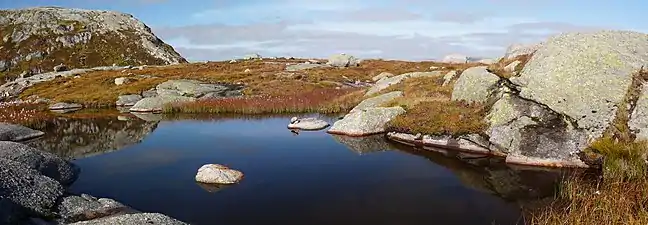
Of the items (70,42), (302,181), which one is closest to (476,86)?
(302,181)

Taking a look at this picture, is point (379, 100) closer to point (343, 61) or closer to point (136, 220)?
point (136, 220)

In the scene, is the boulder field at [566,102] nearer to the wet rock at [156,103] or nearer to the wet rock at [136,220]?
the wet rock at [136,220]

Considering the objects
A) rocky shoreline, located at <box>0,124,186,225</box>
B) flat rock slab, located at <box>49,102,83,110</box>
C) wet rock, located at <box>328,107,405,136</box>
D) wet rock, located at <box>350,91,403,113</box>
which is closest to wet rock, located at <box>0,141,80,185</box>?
rocky shoreline, located at <box>0,124,186,225</box>

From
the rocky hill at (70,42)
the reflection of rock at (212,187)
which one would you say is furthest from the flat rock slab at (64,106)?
the rocky hill at (70,42)

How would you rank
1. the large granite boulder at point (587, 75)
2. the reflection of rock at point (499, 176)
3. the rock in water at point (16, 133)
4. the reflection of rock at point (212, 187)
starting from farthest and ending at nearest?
the rock in water at point (16, 133)
the large granite boulder at point (587, 75)
the reflection of rock at point (212, 187)
the reflection of rock at point (499, 176)

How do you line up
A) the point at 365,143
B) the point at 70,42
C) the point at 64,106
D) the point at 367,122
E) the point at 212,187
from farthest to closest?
the point at 70,42, the point at 64,106, the point at 367,122, the point at 365,143, the point at 212,187

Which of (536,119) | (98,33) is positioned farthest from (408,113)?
(98,33)

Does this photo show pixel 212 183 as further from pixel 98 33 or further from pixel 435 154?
pixel 98 33

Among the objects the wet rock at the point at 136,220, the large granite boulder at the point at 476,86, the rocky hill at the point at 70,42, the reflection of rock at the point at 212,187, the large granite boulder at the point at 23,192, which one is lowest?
the reflection of rock at the point at 212,187
